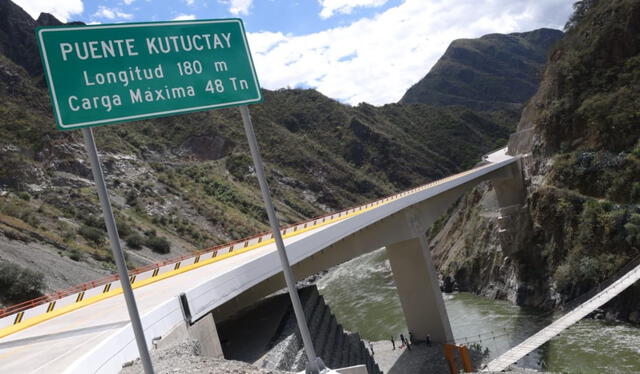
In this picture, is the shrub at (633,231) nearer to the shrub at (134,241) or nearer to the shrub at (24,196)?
the shrub at (134,241)

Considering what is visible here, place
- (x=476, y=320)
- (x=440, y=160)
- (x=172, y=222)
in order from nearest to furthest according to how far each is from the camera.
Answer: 1. (x=476, y=320)
2. (x=172, y=222)
3. (x=440, y=160)

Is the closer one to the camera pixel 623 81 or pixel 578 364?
pixel 578 364

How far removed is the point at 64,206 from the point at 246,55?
154 ft

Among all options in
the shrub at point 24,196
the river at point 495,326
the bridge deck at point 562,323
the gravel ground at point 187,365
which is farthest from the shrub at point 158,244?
the gravel ground at point 187,365

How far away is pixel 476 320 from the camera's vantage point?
3250 centimetres

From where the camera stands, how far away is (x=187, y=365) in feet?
20.3

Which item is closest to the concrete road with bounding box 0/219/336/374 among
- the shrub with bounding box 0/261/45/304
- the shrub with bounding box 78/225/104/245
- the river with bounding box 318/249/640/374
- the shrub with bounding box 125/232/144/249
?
the shrub with bounding box 0/261/45/304

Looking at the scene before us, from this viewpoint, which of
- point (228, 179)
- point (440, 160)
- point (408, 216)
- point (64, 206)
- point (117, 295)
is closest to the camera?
point (117, 295)

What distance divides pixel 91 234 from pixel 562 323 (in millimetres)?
35718

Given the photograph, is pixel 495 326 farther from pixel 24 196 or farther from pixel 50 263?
pixel 24 196

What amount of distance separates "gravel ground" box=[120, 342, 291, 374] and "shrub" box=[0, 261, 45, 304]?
23.4 m

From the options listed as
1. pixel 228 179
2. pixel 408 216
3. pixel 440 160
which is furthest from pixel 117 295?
pixel 440 160

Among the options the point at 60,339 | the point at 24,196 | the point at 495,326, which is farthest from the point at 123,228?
the point at 60,339

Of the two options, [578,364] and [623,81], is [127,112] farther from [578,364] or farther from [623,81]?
[623,81]
